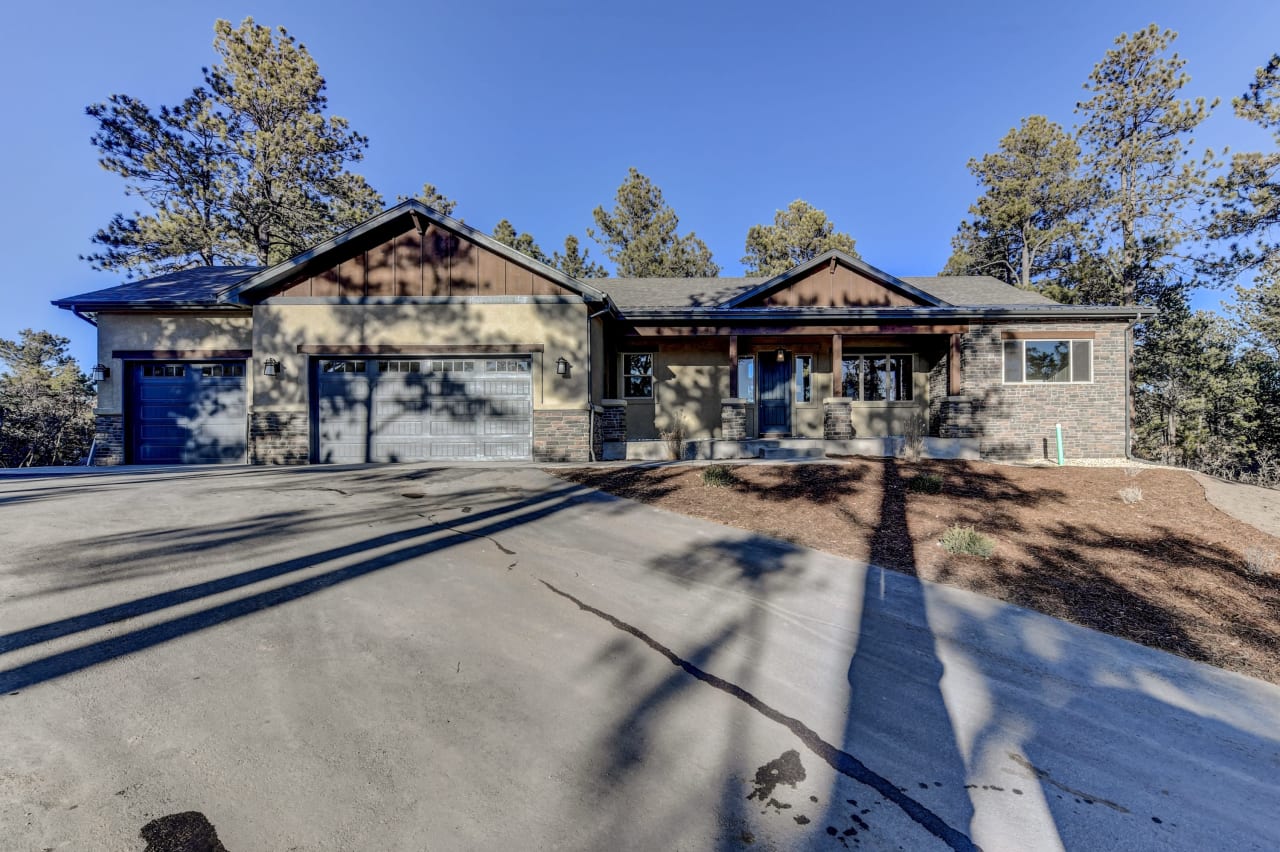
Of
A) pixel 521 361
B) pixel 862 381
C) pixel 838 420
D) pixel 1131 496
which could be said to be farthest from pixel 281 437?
pixel 1131 496

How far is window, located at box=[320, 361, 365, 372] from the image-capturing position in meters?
11.2

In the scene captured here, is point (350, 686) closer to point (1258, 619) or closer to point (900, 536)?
point (900, 536)

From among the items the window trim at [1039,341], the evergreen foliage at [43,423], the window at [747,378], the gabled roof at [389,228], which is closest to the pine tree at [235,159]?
the evergreen foliage at [43,423]

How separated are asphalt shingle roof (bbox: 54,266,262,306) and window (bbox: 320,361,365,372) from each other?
2.49m

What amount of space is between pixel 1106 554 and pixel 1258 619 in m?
1.34

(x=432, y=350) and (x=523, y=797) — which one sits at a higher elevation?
(x=432, y=350)

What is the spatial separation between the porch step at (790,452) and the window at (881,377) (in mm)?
3343

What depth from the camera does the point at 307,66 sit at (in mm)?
19547

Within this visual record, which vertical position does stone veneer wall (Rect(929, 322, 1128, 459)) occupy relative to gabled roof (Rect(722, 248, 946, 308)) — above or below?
below

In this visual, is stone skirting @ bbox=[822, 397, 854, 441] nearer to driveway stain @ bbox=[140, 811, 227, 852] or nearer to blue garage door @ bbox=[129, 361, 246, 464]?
driveway stain @ bbox=[140, 811, 227, 852]

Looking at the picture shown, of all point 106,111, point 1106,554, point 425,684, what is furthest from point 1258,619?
point 106,111

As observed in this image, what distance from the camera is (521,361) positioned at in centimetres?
1132

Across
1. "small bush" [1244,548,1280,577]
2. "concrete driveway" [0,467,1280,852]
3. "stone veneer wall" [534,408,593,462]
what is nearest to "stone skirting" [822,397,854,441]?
"stone veneer wall" [534,408,593,462]

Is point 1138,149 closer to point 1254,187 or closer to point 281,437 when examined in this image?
point 1254,187
